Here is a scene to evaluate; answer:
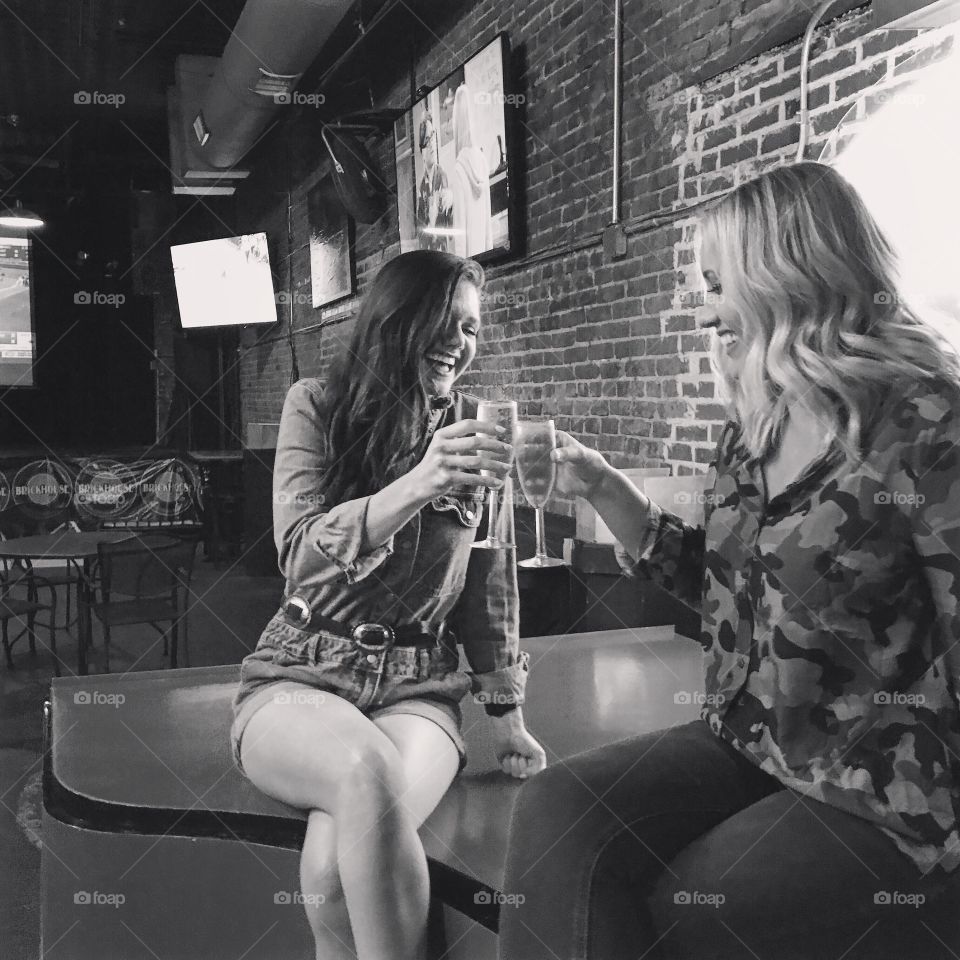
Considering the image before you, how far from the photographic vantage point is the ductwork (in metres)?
4.45

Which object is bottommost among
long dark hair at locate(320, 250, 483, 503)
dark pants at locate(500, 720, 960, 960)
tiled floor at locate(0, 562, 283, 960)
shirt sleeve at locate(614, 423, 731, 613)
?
tiled floor at locate(0, 562, 283, 960)

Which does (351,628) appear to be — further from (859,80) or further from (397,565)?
(859,80)

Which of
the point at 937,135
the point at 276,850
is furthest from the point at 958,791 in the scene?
the point at 937,135

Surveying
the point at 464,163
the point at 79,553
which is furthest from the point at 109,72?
the point at 79,553

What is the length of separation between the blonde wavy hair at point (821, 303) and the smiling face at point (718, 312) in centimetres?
Answer: 4

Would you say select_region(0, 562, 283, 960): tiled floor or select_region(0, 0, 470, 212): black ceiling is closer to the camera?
select_region(0, 562, 283, 960): tiled floor

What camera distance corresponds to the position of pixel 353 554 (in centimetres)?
146

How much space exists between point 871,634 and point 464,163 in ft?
11.9

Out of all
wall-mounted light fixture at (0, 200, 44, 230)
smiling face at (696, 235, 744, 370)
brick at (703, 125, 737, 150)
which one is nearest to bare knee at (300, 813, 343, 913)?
smiling face at (696, 235, 744, 370)

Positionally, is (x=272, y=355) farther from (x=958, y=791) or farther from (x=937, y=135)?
(x=958, y=791)

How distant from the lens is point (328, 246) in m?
6.74

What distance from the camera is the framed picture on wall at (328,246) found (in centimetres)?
634

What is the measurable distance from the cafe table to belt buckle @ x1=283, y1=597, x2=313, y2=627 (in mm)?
2614

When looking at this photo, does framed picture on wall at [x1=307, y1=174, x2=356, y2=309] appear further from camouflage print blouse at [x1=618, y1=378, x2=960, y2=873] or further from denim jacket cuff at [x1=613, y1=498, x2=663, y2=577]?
camouflage print blouse at [x1=618, y1=378, x2=960, y2=873]
